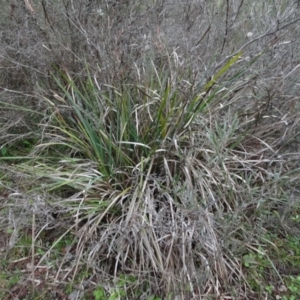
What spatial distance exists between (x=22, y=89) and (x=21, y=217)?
158 centimetres

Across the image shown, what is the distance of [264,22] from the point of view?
3770 millimetres

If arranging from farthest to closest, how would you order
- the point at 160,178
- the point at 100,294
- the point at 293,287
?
the point at 160,178 → the point at 293,287 → the point at 100,294

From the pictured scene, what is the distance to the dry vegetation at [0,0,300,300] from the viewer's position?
8.71 feet

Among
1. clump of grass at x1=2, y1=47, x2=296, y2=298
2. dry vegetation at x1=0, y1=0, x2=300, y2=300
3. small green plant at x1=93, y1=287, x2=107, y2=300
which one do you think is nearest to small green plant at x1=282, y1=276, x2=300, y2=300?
dry vegetation at x1=0, y1=0, x2=300, y2=300

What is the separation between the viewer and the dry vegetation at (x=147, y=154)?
8.71 feet

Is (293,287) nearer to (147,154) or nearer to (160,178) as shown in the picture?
(160,178)

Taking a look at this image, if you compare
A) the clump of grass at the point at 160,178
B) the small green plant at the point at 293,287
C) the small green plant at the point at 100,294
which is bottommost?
the small green plant at the point at 100,294

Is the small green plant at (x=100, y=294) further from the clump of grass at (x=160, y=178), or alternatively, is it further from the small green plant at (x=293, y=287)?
the small green plant at (x=293, y=287)

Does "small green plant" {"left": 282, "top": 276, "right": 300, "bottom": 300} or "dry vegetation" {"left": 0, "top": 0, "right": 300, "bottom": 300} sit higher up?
"dry vegetation" {"left": 0, "top": 0, "right": 300, "bottom": 300}

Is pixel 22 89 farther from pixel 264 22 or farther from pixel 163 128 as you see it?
pixel 264 22

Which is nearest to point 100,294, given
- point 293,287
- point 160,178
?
point 160,178

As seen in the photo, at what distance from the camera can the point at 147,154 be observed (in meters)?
3.13

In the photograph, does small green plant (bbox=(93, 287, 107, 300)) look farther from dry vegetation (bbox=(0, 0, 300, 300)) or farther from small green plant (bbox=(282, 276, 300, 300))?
small green plant (bbox=(282, 276, 300, 300))

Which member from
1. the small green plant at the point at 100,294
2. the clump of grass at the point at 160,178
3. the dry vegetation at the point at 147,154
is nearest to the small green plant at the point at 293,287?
the dry vegetation at the point at 147,154
